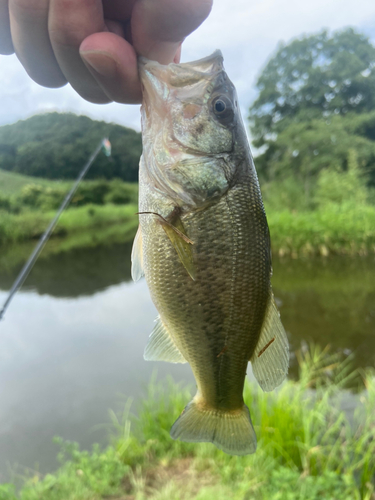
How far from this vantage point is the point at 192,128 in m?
1.15

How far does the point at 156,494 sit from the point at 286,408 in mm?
1408

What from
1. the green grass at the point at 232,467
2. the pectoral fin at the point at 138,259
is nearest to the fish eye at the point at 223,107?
the pectoral fin at the point at 138,259

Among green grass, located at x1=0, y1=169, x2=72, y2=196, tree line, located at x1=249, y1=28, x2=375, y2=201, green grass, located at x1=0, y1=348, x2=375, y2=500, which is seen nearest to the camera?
green grass, located at x1=0, y1=348, x2=375, y2=500

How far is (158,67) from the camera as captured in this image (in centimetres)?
106

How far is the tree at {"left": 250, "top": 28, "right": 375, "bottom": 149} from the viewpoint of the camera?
22.5 m

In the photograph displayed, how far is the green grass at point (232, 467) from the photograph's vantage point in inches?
106

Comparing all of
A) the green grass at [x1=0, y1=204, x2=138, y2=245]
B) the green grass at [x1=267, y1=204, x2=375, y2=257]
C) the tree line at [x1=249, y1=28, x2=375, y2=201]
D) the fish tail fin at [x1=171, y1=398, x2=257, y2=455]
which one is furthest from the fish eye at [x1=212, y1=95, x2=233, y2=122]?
the tree line at [x1=249, y1=28, x2=375, y2=201]

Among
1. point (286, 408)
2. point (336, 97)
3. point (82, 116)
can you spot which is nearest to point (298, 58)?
point (336, 97)

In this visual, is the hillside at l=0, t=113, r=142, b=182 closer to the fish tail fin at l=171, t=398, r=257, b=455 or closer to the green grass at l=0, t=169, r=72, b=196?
the green grass at l=0, t=169, r=72, b=196

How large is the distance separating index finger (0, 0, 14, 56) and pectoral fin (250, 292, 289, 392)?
1.23m

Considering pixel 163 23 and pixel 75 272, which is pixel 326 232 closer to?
pixel 75 272

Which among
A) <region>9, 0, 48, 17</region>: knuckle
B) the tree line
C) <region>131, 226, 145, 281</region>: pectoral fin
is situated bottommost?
<region>131, 226, 145, 281</region>: pectoral fin

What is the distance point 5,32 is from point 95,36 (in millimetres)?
406

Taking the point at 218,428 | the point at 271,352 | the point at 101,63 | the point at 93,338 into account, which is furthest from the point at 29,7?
the point at 93,338
